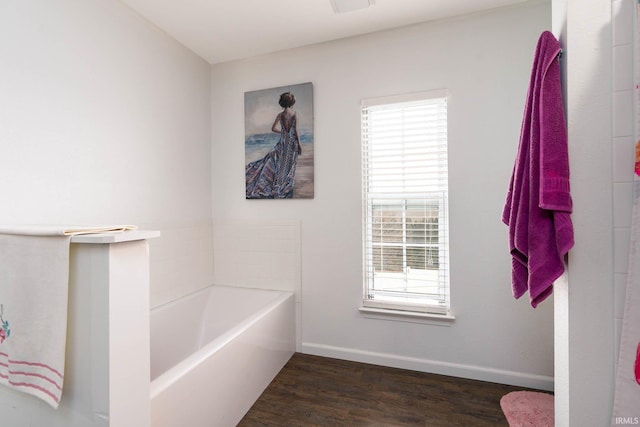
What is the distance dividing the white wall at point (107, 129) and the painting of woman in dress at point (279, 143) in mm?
471

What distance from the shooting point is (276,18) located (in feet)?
6.93

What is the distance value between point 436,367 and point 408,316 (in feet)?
1.33

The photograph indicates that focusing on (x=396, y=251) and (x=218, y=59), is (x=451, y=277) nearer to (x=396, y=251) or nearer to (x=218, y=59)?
(x=396, y=251)

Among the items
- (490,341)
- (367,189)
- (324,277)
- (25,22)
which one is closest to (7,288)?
(25,22)

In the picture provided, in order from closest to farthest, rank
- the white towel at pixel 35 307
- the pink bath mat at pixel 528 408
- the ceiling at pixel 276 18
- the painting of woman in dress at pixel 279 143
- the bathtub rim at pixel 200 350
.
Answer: the white towel at pixel 35 307 → the bathtub rim at pixel 200 350 → the pink bath mat at pixel 528 408 → the ceiling at pixel 276 18 → the painting of woman in dress at pixel 279 143

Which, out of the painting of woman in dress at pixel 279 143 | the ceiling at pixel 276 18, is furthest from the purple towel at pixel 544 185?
the painting of woman in dress at pixel 279 143

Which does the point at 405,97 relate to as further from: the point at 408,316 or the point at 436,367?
the point at 436,367

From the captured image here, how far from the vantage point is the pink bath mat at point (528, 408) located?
164cm

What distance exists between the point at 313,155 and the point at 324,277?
101cm

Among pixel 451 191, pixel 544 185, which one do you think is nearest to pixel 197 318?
pixel 451 191

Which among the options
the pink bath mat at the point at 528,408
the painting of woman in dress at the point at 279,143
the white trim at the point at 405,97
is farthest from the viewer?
the painting of woman in dress at the point at 279,143

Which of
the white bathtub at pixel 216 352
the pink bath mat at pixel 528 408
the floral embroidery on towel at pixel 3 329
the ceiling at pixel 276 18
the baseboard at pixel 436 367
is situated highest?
the ceiling at pixel 276 18

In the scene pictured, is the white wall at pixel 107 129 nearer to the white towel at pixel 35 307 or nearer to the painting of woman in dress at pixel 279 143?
the painting of woman in dress at pixel 279 143

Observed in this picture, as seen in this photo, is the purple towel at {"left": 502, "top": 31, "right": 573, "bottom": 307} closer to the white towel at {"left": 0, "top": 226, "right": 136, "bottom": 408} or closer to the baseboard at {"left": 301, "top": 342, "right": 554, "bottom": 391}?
the baseboard at {"left": 301, "top": 342, "right": 554, "bottom": 391}
